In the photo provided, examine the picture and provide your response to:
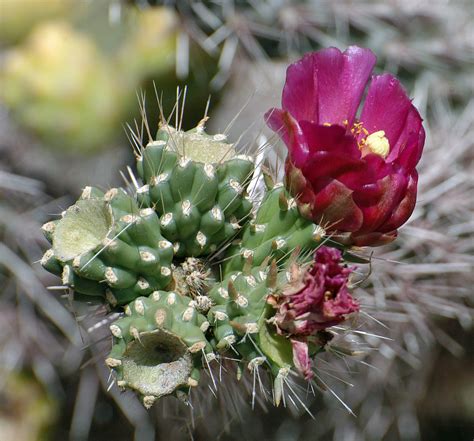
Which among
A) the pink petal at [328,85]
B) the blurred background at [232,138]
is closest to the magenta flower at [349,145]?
the pink petal at [328,85]

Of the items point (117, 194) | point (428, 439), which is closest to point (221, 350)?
point (117, 194)

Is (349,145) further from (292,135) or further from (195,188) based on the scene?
(195,188)

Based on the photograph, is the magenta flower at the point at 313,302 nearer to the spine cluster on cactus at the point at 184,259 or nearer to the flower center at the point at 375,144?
the spine cluster on cactus at the point at 184,259

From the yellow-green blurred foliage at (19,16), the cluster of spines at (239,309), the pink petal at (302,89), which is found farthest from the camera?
the yellow-green blurred foliage at (19,16)

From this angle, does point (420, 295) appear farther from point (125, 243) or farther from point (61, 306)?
point (125, 243)

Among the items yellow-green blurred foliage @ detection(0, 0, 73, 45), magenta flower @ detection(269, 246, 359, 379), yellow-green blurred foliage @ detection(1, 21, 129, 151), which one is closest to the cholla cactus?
magenta flower @ detection(269, 246, 359, 379)

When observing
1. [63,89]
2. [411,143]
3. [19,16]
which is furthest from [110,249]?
[19,16]
